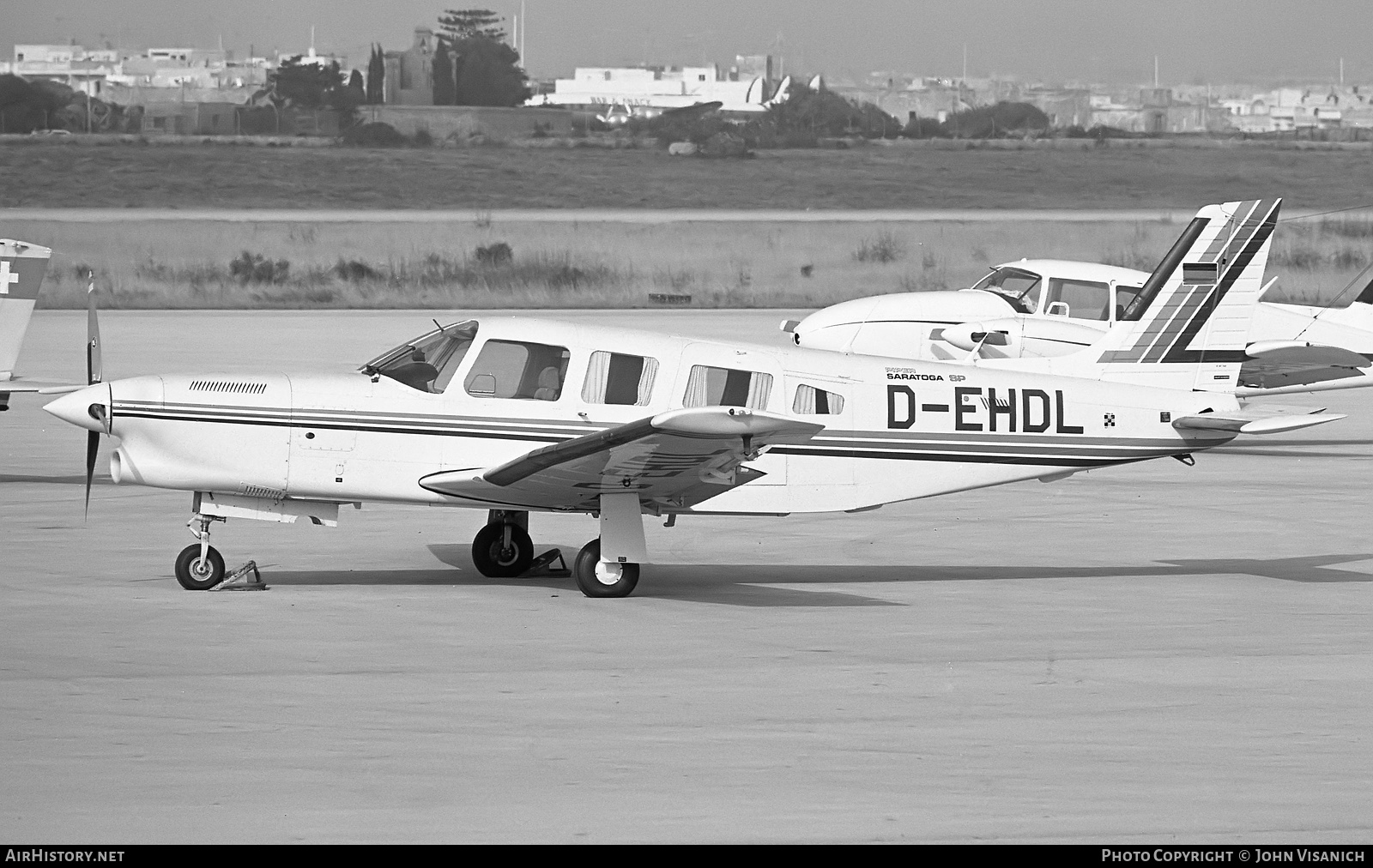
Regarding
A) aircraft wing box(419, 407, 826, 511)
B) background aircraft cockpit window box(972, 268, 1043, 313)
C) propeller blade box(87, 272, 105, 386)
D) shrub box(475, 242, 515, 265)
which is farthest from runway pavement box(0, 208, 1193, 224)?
aircraft wing box(419, 407, 826, 511)

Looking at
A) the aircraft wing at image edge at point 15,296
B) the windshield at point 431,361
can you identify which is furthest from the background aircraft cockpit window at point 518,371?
the aircraft wing at image edge at point 15,296

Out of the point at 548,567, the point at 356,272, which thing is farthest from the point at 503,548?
the point at 356,272

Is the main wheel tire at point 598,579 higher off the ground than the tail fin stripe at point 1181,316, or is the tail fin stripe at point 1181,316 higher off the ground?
the tail fin stripe at point 1181,316

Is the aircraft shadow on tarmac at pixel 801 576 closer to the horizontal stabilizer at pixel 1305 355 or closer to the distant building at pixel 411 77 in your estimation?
the horizontal stabilizer at pixel 1305 355

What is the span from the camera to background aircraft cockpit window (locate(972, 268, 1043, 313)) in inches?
856

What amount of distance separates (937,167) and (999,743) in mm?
87655

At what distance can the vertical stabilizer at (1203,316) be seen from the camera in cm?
1448

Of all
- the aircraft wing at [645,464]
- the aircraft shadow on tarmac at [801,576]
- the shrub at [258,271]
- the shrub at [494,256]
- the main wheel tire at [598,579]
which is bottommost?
the aircraft shadow on tarmac at [801,576]

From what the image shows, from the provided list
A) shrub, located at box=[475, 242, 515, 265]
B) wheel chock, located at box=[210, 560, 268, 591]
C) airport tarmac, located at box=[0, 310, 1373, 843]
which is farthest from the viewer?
shrub, located at box=[475, 242, 515, 265]

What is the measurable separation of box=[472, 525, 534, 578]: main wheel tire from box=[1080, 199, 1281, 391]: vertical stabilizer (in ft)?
16.3

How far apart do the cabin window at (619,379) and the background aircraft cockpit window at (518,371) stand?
0.21m

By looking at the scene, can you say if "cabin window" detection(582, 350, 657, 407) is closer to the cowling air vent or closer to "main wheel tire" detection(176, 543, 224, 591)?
the cowling air vent

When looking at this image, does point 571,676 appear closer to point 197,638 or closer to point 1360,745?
point 197,638

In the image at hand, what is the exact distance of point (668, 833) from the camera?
7215 millimetres
